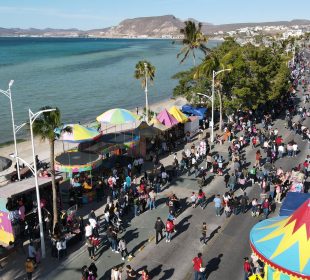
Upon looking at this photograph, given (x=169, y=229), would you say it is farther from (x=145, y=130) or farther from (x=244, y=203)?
(x=145, y=130)

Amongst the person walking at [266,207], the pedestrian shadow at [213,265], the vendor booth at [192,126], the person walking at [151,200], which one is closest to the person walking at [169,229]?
the pedestrian shadow at [213,265]

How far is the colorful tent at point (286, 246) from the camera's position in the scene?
440 inches

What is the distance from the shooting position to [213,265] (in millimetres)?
16562

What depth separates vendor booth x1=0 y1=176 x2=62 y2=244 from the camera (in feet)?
58.9

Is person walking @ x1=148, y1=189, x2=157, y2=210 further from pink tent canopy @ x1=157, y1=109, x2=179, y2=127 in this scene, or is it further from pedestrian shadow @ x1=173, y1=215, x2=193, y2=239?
pink tent canopy @ x1=157, y1=109, x2=179, y2=127

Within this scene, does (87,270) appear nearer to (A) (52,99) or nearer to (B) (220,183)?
(B) (220,183)

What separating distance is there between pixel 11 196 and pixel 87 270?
5.55 meters

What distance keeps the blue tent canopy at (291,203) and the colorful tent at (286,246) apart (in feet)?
13.4

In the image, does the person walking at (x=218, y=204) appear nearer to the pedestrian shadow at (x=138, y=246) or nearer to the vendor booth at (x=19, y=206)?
the pedestrian shadow at (x=138, y=246)

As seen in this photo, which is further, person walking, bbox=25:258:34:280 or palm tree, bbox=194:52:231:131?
palm tree, bbox=194:52:231:131

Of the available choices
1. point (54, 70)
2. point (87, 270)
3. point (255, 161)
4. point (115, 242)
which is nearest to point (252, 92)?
point (255, 161)

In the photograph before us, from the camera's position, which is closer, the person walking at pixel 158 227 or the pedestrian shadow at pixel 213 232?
the person walking at pixel 158 227

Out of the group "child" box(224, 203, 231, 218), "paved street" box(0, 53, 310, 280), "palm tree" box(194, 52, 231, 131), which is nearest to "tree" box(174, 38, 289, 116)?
"palm tree" box(194, 52, 231, 131)

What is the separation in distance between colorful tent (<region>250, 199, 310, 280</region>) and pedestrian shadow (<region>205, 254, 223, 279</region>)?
3.82 metres
